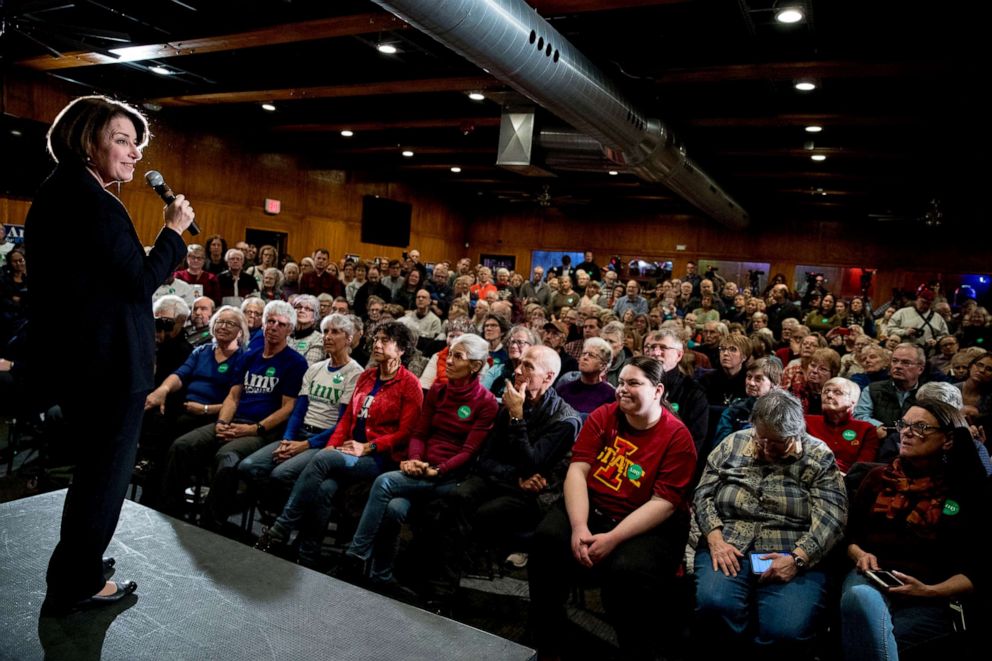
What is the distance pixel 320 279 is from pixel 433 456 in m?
4.86

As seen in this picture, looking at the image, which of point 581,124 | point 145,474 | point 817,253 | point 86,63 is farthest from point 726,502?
point 817,253

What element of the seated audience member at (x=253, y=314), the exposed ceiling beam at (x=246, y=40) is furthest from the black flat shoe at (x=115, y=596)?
the exposed ceiling beam at (x=246, y=40)

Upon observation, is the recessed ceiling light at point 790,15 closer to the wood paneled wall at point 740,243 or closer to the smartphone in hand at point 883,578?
the smartphone in hand at point 883,578

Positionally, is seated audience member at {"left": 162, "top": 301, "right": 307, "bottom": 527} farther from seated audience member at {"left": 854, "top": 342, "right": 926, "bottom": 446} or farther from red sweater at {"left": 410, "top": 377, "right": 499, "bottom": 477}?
seated audience member at {"left": 854, "top": 342, "right": 926, "bottom": 446}

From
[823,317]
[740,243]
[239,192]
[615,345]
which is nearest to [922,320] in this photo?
[823,317]

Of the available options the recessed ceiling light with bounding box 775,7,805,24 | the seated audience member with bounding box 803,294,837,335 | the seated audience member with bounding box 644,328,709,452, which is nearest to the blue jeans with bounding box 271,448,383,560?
the seated audience member with bounding box 644,328,709,452

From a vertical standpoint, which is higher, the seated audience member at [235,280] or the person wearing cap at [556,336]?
the seated audience member at [235,280]

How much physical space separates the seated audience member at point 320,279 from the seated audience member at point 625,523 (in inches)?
209

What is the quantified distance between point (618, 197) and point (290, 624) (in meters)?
11.4

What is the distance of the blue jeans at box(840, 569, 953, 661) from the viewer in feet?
5.84

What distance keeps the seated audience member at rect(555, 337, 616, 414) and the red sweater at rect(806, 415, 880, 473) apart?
0.96 m

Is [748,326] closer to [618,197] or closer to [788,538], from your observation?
[788,538]

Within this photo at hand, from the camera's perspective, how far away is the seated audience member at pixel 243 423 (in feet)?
9.82

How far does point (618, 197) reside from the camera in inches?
478
